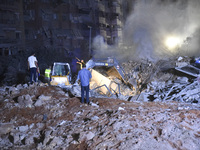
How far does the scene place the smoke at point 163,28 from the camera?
27.2 metres

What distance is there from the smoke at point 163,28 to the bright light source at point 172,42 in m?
0.51

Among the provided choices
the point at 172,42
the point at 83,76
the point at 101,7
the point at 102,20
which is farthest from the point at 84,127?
the point at 101,7

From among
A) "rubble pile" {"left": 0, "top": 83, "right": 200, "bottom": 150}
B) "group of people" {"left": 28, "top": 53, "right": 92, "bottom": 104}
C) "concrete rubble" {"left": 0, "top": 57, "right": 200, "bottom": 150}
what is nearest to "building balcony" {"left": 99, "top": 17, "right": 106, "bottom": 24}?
"group of people" {"left": 28, "top": 53, "right": 92, "bottom": 104}

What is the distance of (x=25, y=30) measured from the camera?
2589 centimetres

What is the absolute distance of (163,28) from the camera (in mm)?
30797

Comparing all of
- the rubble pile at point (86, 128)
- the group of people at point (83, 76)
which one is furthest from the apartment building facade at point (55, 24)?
the rubble pile at point (86, 128)

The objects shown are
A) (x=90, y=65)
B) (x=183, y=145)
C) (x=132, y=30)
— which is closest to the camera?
(x=183, y=145)

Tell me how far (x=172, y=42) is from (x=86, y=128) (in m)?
29.7

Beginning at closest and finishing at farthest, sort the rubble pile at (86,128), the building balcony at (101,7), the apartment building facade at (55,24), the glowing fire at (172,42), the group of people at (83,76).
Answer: the rubble pile at (86,128), the group of people at (83,76), the apartment building facade at (55,24), the glowing fire at (172,42), the building balcony at (101,7)

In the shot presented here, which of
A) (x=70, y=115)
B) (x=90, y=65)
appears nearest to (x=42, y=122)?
(x=70, y=115)

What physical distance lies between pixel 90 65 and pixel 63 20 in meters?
Result: 20.6

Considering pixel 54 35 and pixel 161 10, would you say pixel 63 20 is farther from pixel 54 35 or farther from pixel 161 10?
pixel 161 10

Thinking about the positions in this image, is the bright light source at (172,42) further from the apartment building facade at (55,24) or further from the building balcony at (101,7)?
the building balcony at (101,7)

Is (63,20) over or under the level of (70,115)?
over
